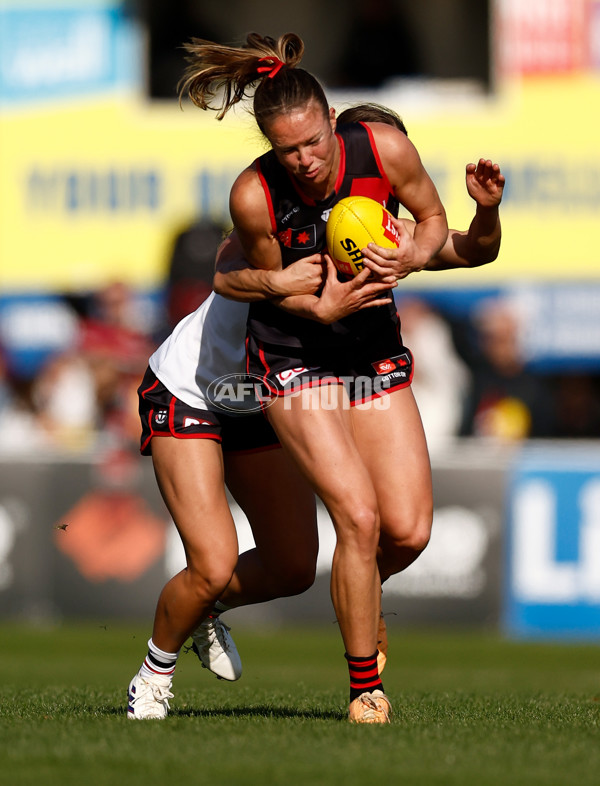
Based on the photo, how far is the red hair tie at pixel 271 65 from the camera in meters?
5.89

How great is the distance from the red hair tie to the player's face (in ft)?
0.85

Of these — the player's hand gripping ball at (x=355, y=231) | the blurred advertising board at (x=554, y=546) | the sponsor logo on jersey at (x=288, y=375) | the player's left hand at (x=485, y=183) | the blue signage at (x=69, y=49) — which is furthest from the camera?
the blue signage at (x=69, y=49)

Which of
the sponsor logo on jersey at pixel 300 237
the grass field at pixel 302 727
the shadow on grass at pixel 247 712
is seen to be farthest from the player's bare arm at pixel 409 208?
the shadow on grass at pixel 247 712

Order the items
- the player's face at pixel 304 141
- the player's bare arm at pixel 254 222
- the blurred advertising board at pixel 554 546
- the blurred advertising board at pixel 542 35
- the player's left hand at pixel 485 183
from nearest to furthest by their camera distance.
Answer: the player's face at pixel 304 141
the player's bare arm at pixel 254 222
the player's left hand at pixel 485 183
the blurred advertising board at pixel 554 546
the blurred advertising board at pixel 542 35

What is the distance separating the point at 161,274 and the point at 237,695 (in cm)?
880

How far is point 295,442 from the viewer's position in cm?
592

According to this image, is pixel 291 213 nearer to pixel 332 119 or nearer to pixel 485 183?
pixel 332 119

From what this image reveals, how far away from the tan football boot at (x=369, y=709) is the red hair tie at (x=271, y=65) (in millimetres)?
2563

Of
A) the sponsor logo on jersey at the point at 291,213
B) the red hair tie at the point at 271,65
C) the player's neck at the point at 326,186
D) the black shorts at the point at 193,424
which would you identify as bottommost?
the black shorts at the point at 193,424

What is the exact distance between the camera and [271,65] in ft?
19.5

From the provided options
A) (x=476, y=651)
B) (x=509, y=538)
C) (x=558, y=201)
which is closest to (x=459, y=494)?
(x=509, y=538)

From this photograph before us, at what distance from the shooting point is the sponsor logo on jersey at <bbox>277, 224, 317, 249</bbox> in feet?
19.8

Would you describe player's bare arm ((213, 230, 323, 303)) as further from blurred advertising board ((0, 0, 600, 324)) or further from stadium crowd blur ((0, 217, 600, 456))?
blurred advertising board ((0, 0, 600, 324))

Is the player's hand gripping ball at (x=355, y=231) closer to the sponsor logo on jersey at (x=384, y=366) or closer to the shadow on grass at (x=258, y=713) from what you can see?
the sponsor logo on jersey at (x=384, y=366)
